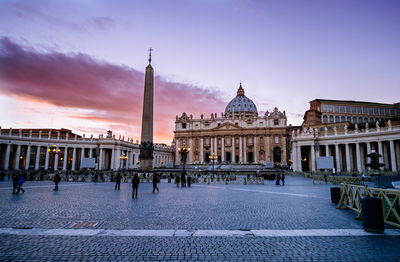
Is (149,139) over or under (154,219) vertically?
over

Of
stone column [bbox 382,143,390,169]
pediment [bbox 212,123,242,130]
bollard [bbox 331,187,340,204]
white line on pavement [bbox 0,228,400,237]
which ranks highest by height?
pediment [bbox 212,123,242,130]

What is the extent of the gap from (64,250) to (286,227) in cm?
525

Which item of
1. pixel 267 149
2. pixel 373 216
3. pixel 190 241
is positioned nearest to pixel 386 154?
pixel 267 149

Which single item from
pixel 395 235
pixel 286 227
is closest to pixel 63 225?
pixel 286 227

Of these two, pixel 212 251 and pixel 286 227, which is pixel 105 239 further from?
pixel 286 227

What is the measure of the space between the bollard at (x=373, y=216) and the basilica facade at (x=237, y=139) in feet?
227

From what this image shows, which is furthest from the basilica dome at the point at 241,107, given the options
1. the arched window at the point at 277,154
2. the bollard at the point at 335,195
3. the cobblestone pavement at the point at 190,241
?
the cobblestone pavement at the point at 190,241

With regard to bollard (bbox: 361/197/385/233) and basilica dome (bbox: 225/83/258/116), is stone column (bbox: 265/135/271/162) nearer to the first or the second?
basilica dome (bbox: 225/83/258/116)

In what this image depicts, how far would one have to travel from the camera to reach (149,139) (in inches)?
1061

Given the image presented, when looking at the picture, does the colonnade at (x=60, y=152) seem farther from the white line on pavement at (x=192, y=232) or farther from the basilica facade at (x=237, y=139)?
the white line on pavement at (x=192, y=232)

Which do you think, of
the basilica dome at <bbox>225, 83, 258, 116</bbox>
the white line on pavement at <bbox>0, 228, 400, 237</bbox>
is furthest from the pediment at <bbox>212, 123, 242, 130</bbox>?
the white line on pavement at <bbox>0, 228, 400, 237</bbox>

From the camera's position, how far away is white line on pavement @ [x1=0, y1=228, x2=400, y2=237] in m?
5.85

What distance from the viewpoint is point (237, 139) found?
81.4 m

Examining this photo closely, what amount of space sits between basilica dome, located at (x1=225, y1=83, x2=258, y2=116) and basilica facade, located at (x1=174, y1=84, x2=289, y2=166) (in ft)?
85.5
